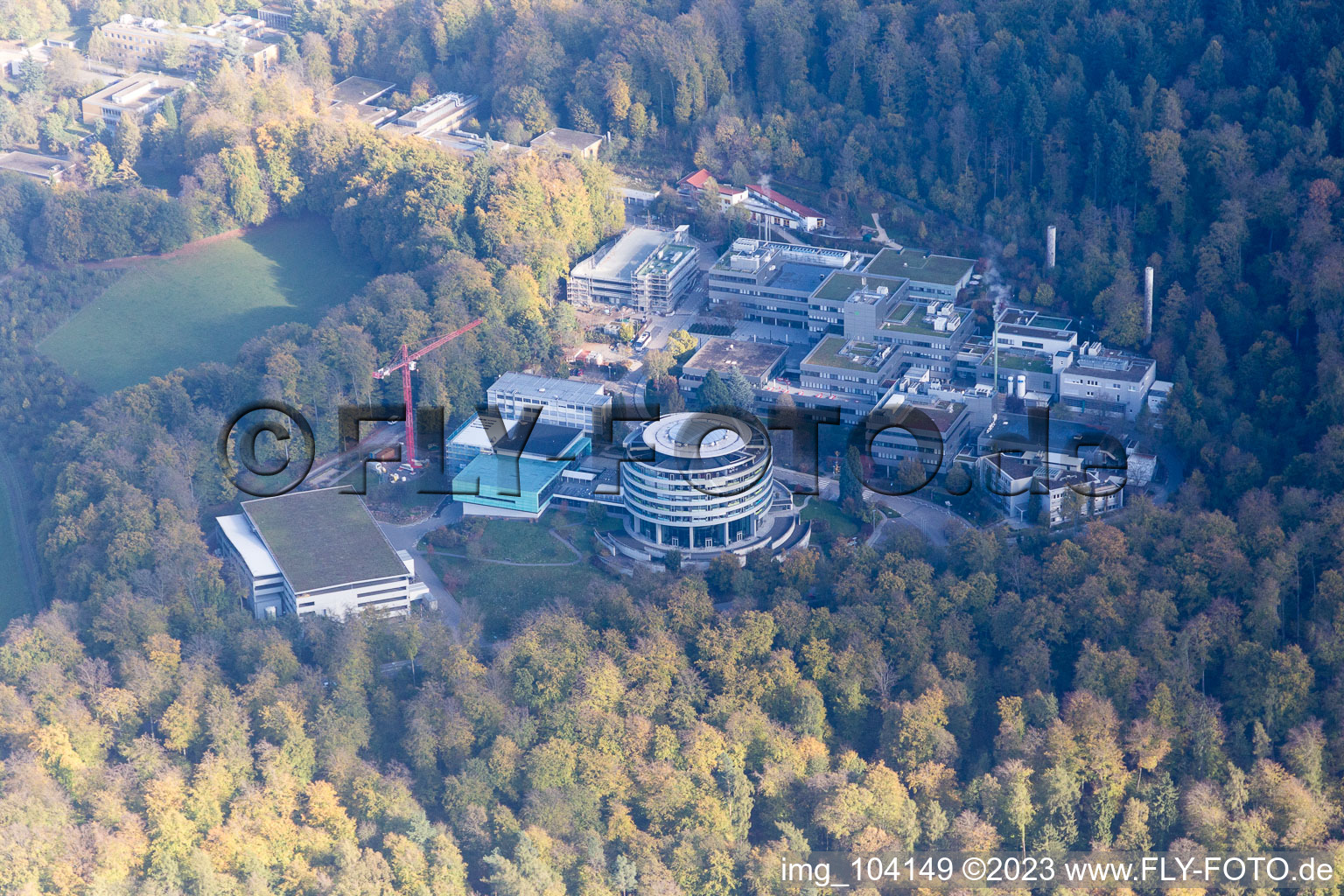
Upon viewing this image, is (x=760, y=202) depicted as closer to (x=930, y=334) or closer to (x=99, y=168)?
(x=930, y=334)

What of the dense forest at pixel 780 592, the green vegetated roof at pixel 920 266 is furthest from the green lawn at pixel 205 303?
the green vegetated roof at pixel 920 266

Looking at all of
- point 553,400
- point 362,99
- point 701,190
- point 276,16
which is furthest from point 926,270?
point 276,16

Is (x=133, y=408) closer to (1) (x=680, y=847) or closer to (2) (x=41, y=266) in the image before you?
(2) (x=41, y=266)

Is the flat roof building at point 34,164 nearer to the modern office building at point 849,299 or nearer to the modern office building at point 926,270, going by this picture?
the modern office building at point 849,299

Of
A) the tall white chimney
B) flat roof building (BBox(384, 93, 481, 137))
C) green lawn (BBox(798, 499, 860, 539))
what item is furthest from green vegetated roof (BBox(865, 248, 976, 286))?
flat roof building (BBox(384, 93, 481, 137))

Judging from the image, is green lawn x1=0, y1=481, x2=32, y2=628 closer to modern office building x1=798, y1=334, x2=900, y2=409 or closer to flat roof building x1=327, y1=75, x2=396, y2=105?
modern office building x1=798, y1=334, x2=900, y2=409

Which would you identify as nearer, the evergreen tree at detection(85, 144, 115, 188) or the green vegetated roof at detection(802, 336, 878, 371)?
the green vegetated roof at detection(802, 336, 878, 371)

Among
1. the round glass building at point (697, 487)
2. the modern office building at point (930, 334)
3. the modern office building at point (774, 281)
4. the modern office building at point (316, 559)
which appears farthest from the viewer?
the modern office building at point (774, 281)
